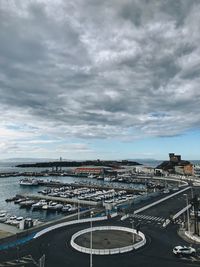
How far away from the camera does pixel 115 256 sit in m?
36.2

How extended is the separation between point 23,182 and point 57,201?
226ft

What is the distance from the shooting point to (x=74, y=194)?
109562 millimetres

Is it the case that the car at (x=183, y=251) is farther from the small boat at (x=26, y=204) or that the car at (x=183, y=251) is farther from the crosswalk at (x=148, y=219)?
the small boat at (x=26, y=204)

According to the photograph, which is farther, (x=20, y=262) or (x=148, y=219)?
(x=148, y=219)

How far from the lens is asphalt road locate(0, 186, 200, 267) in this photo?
111 ft

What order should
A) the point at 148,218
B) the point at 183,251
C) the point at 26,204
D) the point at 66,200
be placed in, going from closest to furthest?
1. the point at 183,251
2. the point at 148,218
3. the point at 26,204
4. the point at 66,200

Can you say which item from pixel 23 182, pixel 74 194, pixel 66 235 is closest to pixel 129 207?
pixel 66 235

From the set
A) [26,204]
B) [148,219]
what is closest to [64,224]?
[148,219]

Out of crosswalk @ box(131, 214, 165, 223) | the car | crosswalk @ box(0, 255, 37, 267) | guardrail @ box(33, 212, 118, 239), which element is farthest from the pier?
crosswalk @ box(0, 255, 37, 267)

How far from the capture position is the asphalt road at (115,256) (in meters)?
33.9

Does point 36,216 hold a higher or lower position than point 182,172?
lower

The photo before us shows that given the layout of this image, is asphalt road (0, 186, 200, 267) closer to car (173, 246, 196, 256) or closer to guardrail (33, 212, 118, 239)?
car (173, 246, 196, 256)

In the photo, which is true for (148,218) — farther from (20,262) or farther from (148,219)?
(20,262)

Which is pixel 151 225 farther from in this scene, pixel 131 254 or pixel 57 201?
pixel 57 201
